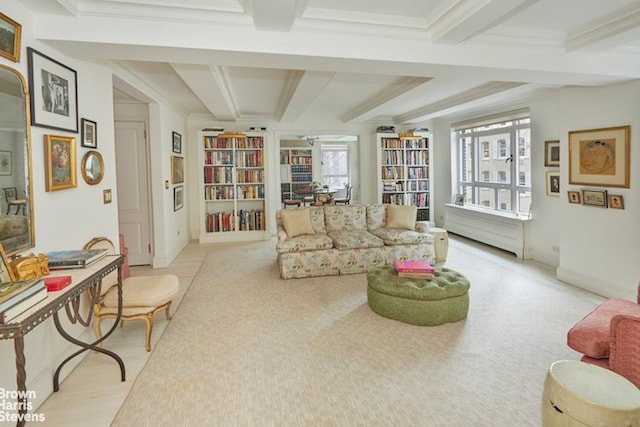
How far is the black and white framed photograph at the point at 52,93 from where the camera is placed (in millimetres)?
2252

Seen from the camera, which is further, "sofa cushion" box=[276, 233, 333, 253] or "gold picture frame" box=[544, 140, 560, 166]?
"gold picture frame" box=[544, 140, 560, 166]

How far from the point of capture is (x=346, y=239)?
16.2 ft

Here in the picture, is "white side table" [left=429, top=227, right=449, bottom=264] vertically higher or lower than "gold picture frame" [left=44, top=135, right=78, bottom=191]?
lower

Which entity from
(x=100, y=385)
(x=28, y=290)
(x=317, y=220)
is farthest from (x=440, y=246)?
(x=28, y=290)

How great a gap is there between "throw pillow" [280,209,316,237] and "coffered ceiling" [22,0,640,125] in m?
1.92

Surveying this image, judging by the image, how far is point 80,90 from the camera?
2871mm

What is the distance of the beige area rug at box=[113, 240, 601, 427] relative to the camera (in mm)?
2096

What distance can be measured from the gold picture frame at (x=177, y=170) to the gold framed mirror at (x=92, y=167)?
280 cm

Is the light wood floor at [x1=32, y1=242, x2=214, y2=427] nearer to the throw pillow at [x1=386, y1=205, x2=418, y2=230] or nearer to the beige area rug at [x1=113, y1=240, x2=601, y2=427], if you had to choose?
the beige area rug at [x1=113, y1=240, x2=601, y2=427]

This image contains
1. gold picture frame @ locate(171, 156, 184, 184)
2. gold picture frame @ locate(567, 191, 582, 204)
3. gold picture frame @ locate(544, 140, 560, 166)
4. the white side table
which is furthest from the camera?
gold picture frame @ locate(171, 156, 184, 184)

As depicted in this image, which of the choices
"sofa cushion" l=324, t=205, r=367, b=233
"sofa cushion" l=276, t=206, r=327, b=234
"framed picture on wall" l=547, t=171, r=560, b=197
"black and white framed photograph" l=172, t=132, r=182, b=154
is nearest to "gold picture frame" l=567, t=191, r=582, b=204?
"framed picture on wall" l=547, t=171, r=560, b=197

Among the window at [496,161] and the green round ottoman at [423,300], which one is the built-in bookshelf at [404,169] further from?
the green round ottoman at [423,300]

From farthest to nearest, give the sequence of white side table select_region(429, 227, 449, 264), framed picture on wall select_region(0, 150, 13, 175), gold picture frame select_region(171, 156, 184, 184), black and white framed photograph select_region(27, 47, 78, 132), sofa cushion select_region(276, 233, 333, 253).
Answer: gold picture frame select_region(171, 156, 184, 184), white side table select_region(429, 227, 449, 264), sofa cushion select_region(276, 233, 333, 253), black and white framed photograph select_region(27, 47, 78, 132), framed picture on wall select_region(0, 150, 13, 175)

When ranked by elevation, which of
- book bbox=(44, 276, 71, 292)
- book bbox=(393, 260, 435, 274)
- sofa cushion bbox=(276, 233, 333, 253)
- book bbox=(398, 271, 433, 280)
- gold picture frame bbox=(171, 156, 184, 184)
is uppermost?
gold picture frame bbox=(171, 156, 184, 184)
